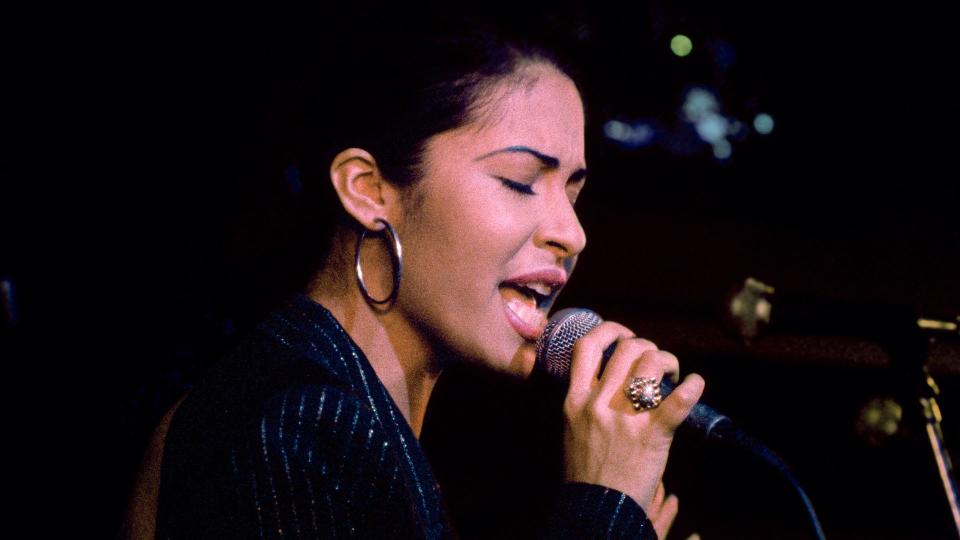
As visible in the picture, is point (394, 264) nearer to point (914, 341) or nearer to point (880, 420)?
point (914, 341)

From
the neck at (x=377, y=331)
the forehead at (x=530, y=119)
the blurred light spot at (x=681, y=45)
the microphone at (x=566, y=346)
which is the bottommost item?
the neck at (x=377, y=331)

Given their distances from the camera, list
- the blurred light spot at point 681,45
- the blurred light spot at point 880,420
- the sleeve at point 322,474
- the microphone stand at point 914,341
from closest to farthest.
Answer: the sleeve at point 322,474 → the microphone stand at point 914,341 → the blurred light spot at point 880,420 → the blurred light spot at point 681,45

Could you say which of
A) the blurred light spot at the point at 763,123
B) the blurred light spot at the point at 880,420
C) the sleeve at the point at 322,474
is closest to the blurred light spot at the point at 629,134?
the blurred light spot at the point at 763,123

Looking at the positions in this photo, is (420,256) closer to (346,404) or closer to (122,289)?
(346,404)

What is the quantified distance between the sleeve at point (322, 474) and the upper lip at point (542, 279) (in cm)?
40

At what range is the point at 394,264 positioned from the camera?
1.21 m

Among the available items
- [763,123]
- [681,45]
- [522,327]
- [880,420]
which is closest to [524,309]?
[522,327]

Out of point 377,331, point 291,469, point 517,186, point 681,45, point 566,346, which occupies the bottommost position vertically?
point 291,469

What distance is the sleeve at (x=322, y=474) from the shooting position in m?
0.88

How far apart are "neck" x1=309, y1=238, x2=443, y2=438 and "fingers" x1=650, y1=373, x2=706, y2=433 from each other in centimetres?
49

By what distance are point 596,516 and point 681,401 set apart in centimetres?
22

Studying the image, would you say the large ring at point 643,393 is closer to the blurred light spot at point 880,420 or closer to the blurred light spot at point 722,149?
the blurred light spot at point 880,420

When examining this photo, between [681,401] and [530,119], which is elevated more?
[530,119]

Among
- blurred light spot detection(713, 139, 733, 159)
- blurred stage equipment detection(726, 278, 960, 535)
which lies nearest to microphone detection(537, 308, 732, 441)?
blurred stage equipment detection(726, 278, 960, 535)
